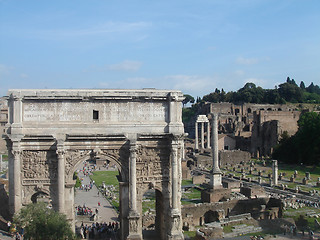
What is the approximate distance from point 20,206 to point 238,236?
34.8 feet

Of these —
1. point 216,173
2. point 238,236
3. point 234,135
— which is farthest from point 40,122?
point 234,135

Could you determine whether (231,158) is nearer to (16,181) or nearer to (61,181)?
(61,181)

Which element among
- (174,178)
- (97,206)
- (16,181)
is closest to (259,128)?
(97,206)

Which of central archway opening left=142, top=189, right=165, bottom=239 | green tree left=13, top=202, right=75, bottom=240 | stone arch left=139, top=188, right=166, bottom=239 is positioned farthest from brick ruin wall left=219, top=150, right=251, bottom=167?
green tree left=13, top=202, right=75, bottom=240

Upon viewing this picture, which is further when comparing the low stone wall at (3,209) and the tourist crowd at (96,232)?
the tourist crowd at (96,232)

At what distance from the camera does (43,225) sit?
13.4 meters

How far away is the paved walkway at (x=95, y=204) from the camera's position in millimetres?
24134

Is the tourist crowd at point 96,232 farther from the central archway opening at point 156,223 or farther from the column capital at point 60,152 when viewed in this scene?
the column capital at point 60,152

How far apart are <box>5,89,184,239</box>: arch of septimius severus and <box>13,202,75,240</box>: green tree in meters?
1.44

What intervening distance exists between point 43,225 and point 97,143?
4.03 m

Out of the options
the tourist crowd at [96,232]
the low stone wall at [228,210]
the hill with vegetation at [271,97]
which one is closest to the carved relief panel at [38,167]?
the tourist crowd at [96,232]

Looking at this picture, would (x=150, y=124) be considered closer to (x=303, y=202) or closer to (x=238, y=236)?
(x=238, y=236)

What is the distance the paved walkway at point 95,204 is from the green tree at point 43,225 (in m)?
9.08

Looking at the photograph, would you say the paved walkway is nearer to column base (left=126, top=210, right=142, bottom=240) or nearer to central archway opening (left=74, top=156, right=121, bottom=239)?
central archway opening (left=74, top=156, right=121, bottom=239)
